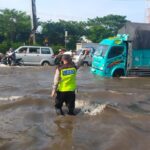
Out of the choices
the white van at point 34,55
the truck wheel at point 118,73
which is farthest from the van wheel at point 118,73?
the white van at point 34,55

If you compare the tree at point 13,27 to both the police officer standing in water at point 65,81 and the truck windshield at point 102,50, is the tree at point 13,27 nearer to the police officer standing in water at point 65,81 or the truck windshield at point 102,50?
the truck windshield at point 102,50

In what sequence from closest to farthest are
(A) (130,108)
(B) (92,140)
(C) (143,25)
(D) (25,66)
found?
(B) (92,140)
(A) (130,108)
(C) (143,25)
(D) (25,66)

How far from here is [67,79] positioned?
10094 mm

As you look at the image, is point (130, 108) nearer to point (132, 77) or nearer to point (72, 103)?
point (72, 103)

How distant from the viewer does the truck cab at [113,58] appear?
68.3ft

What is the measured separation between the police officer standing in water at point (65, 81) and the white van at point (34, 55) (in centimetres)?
1998

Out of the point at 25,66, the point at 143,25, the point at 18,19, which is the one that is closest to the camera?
the point at 143,25

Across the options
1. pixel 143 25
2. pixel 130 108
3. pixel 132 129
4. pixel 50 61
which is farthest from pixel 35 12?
pixel 132 129

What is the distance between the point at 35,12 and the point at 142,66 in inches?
811

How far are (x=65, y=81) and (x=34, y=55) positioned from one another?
20.3 m

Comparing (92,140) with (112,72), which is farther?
(112,72)

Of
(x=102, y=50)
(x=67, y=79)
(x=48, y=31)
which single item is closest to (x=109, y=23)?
(x=48, y=31)

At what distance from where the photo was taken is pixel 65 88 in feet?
33.2

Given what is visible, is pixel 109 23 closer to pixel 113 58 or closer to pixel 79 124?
pixel 113 58
